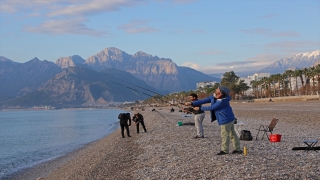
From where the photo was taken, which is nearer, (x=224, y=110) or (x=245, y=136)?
(x=224, y=110)

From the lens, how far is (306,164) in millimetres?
8961

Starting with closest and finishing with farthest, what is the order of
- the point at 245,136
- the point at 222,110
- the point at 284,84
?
the point at 222,110 < the point at 245,136 < the point at 284,84

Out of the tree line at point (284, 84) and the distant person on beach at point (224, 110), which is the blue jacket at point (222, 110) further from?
the tree line at point (284, 84)

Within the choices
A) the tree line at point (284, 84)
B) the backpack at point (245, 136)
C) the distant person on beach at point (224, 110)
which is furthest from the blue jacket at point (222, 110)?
the tree line at point (284, 84)

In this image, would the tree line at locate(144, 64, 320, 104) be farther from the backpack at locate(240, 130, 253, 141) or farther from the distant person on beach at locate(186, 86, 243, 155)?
the distant person on beach at locate(186, 86, 243, 155)

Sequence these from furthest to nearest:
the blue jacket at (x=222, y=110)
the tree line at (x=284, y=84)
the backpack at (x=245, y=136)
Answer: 1. the tree line at (x=284, y=84)
2. the backpack at (x=245, y=136)
3. the blue jacket at (x=222, y=110)

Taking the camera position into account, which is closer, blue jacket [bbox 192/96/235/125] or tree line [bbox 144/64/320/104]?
blue jacket [bbox 192/96/235/125]

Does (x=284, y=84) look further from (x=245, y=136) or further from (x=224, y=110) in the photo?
(x=224, y=110)

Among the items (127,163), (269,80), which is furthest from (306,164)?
(269,80)

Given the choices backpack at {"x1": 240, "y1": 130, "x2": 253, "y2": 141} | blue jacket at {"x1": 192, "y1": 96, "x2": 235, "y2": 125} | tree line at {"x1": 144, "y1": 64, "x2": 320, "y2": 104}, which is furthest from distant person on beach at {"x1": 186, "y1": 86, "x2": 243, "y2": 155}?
tree line at {"x1": 144, "y1": 64, "x2": 320, "y2": 104}

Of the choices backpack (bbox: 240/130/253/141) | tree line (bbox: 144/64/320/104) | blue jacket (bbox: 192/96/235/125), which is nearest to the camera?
blue jacket (bbox: 192/96/235/125)

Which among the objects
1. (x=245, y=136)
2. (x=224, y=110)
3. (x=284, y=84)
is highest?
(x=284, y=84)

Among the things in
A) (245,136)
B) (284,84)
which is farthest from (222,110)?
(284,84)

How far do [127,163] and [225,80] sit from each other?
11655cm
